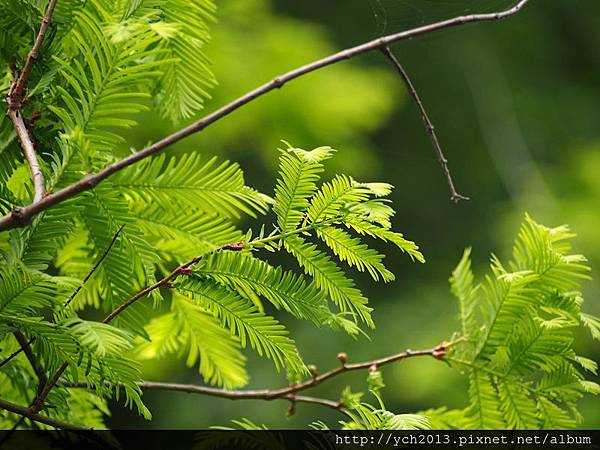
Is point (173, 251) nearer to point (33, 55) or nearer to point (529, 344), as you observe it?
point (33, 55)

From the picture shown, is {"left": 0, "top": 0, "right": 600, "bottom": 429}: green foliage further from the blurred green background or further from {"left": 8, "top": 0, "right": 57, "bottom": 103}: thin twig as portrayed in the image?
the blurred green background

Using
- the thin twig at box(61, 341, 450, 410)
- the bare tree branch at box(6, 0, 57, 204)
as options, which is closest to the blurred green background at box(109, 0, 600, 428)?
the thin twig at box(61, 341, 450, 410)

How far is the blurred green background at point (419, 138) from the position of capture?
11.7 feet

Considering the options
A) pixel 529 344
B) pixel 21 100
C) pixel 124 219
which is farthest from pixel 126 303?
pixel 529 344

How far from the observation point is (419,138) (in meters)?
7.04

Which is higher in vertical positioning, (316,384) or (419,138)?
(419,138)

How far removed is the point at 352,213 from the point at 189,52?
1.19 ft

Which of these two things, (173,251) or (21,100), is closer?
(21,100)

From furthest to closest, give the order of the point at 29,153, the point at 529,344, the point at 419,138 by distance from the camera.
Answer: the point at 419,138
the point at 529,344
the point at 29,153

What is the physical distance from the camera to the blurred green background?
3555mm

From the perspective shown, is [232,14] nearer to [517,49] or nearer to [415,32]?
[415,32]

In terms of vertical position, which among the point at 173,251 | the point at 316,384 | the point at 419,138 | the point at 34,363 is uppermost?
the point at 419,138

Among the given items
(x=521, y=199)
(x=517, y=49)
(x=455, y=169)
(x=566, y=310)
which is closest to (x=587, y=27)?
(x=517, y=49)

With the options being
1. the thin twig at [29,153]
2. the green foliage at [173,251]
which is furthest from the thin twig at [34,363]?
Answer: the thin twig at [29,153]
